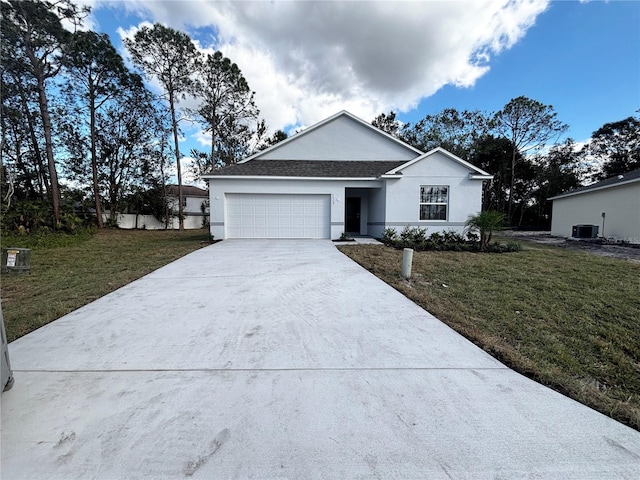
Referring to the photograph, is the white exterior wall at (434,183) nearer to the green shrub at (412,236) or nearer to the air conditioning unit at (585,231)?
the green shrub at (412,236)

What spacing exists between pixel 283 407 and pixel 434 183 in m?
12.2

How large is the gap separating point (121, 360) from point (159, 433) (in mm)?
1237

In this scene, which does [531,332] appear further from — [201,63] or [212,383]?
[201,63]

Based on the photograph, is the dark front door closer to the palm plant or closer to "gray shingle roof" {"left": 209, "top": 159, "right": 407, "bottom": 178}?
"gray shingle roof" {"left": 209, "top": 159, "right": 407, "bottom": 178}

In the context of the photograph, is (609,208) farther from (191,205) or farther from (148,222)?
(191,205)

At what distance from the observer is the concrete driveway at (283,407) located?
1624 millimetres

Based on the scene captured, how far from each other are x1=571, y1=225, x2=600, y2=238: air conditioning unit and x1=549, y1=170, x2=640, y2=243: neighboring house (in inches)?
9.3

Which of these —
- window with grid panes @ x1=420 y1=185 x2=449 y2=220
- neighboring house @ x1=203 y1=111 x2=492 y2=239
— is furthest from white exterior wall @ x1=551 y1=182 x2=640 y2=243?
window with grid panes @ x1=420 y1=185 x2=449 y2=220

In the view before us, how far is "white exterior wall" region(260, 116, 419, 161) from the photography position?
582 inches

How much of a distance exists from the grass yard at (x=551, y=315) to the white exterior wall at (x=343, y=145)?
865 cm

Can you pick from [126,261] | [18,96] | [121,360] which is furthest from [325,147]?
[18,96]

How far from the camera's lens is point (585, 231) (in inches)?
609

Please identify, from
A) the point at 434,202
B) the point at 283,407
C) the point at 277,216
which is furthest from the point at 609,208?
the point at 283,407

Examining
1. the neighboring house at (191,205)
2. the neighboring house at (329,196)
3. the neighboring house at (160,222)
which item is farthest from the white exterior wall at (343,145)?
the neighboring house at (160,222)
